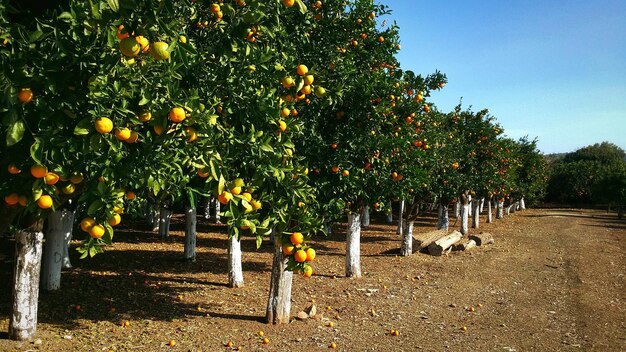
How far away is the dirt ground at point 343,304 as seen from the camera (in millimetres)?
7961

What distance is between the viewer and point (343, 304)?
10383 millimetres

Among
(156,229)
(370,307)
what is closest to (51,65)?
(370,307)

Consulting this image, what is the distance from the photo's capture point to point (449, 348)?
25.8 ft

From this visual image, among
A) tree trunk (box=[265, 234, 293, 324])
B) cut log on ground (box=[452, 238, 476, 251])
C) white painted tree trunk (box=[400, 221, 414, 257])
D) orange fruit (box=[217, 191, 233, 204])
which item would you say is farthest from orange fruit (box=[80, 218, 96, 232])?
cut log on ground (box=[452, 238, 476, 251])

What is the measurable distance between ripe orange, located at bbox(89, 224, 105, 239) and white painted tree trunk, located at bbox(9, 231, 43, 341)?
14.7 ft

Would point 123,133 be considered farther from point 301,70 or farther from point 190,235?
point 190,235

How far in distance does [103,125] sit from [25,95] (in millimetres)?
544

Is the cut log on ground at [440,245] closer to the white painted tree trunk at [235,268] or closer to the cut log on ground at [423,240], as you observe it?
the cut log on ground at [423,240]

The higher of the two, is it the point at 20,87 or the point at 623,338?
the point at 20,87

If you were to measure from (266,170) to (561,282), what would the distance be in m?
12.7

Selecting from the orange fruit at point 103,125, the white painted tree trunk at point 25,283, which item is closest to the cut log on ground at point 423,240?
the white painted tree trunk at point 25,283

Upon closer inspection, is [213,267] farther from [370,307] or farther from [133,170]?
[133,170]

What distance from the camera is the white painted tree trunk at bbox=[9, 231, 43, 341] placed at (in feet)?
23.0

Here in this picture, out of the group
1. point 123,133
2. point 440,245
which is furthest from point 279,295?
point 440,245
